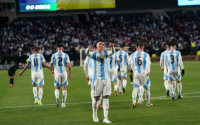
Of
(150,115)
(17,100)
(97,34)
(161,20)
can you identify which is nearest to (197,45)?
(161,20)

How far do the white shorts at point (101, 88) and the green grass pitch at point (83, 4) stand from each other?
40363 mm

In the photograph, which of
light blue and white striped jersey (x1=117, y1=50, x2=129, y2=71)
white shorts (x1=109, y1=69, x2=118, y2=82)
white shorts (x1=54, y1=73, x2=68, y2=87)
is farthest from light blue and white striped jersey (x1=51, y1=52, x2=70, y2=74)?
light blue and white striped jersey (x1=117, y1=50, x2=129, y2=71)

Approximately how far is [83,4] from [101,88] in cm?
4086

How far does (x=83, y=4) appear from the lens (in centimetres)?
5269

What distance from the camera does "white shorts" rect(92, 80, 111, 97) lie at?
12.6 metres

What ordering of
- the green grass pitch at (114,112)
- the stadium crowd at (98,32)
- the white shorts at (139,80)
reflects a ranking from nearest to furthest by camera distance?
the green grass pitch at (114,112) < the white shorts at (139,80) < the stadium crowd at (98,32)

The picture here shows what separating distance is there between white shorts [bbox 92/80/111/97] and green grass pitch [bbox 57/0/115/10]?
4036 centimetres

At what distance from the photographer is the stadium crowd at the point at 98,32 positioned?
56.2 meters

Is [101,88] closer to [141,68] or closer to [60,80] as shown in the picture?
[141,68]

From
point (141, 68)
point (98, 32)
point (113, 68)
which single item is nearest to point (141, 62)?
point (141, 68)

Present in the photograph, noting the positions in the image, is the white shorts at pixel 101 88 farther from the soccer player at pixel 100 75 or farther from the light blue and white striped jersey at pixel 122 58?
the light blue and white striped jersey at pixel 122 58

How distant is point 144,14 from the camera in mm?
64438

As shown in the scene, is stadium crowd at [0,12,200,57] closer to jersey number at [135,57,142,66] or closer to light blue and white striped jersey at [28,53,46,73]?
light blue and white striped jersey at [28,53,46,73]

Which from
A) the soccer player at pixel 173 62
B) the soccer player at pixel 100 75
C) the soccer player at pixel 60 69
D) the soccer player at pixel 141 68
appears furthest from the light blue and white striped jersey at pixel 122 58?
the soccer player at pixel 100 75
